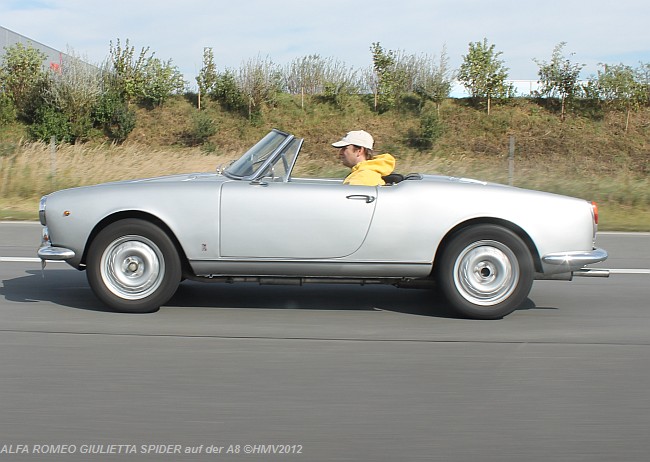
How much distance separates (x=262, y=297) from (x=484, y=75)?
33.7m

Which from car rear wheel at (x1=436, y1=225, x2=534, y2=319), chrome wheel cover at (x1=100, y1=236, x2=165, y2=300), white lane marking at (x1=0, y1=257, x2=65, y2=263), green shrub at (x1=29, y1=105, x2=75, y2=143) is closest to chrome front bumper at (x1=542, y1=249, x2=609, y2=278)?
car rear wheel at (x1=436, y1=225, x2=534, y2=319)

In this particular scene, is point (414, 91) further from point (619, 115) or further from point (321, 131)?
point (619, 115)

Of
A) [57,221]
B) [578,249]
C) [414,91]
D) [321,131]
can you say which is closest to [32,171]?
[57,221]

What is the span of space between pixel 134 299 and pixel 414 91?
35176 millimetres

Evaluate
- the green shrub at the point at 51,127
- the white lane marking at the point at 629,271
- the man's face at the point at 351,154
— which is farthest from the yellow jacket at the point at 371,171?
the green shrub at the point at 51,127

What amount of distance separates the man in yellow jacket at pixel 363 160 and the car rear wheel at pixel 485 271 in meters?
0.86

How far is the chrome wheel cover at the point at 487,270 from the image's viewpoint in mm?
5898

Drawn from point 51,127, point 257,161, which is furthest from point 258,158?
point 51,127

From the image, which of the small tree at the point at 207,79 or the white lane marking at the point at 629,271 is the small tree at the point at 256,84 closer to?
the small tree at the point at 207,79

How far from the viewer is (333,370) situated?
15.2 feet

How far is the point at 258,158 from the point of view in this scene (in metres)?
6.27

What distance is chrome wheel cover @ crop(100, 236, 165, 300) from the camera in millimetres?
5918

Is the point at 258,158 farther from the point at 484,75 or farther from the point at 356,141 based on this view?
the point at 484,75

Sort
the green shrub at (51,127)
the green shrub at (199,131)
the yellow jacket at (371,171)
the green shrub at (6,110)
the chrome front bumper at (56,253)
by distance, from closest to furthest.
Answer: the chrome front bumper at (56,253) → the yellow jacket at (371,171) → the green shrub at (51,127) → the green shrub at (199,131) → the green shrub at (6,110)
